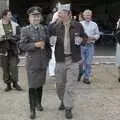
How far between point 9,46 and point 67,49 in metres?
2.31

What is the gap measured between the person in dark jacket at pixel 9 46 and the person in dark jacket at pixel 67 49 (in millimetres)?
2082

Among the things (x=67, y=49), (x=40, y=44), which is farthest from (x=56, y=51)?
(x=40, y=44)

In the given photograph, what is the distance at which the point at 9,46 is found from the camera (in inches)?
375

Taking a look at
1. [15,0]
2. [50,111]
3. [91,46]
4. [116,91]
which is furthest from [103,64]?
[15,0]

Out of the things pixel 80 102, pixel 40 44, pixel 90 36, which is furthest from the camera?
pixel 90 36

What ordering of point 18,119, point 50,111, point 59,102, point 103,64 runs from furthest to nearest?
point 103,64 < point 59,102 < point 50,111 < point 18,119

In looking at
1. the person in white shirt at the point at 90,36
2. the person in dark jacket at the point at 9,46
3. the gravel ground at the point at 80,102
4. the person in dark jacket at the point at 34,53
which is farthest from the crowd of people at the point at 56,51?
the person in white shirt at the point at 90,36

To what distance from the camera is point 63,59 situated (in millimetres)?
7547

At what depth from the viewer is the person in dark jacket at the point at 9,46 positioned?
949cm

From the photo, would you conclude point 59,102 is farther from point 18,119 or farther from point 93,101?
point 18,119

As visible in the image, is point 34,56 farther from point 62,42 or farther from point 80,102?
point 80,102

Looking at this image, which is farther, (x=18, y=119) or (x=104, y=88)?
(x=104, y=88)

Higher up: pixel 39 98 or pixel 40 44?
pixel 40 44

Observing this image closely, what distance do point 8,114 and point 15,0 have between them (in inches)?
554
